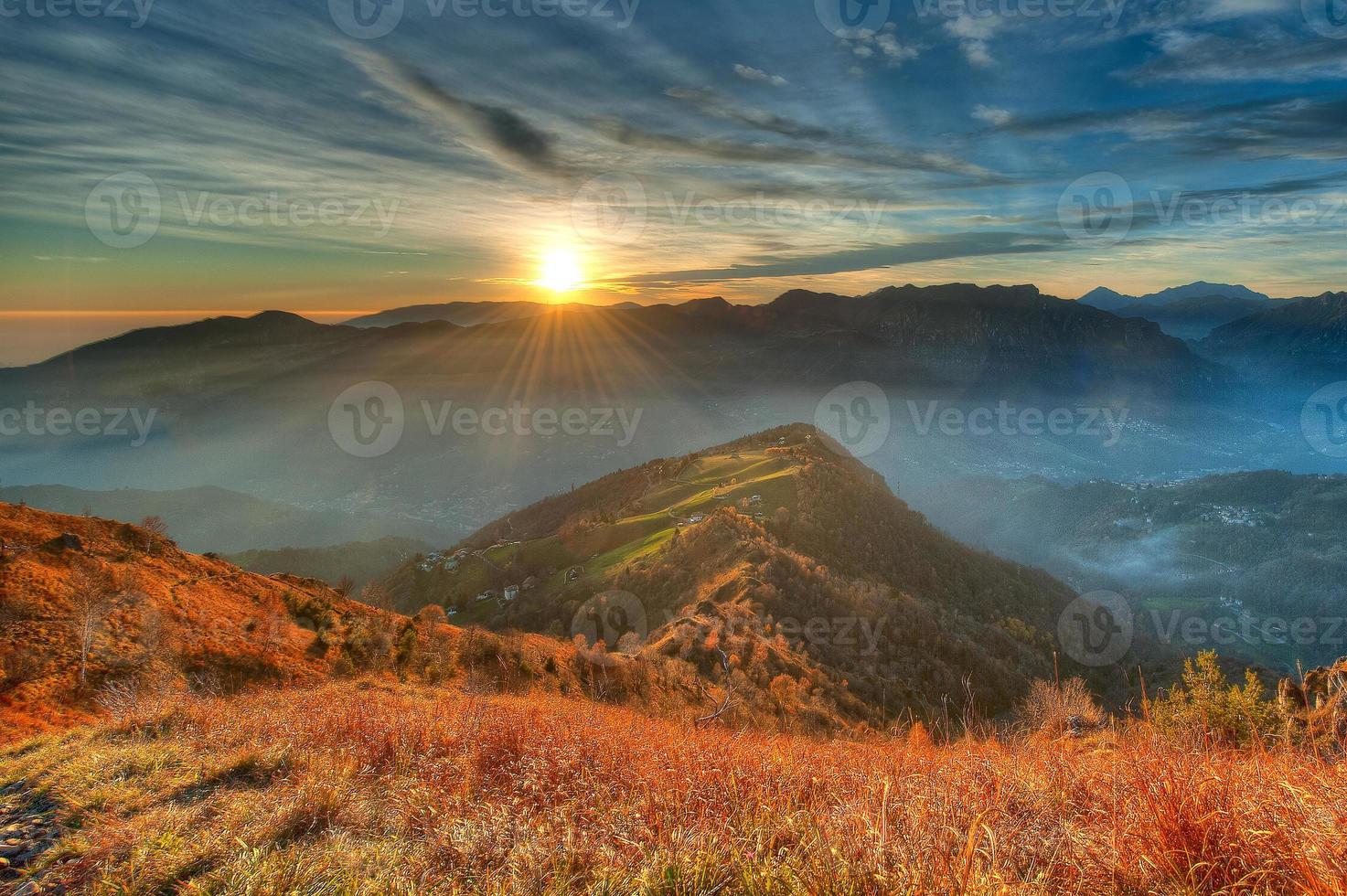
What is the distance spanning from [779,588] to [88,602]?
108 ft

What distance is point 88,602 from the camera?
12820mm

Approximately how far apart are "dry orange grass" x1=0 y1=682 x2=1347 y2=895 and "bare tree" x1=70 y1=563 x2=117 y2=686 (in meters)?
8.14

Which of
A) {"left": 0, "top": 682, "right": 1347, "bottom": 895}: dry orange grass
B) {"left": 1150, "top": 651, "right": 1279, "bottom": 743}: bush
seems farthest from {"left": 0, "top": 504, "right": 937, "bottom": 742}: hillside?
{"left": 1150, "top": 651, "right": 1279, "bottom": 743}: bush

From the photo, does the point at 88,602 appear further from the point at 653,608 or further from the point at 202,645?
the point at 653,608

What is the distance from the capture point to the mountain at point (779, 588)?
30047mm

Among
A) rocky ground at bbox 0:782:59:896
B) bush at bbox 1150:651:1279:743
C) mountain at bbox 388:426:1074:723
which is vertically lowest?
mountain at bbox 388:426:1074:723

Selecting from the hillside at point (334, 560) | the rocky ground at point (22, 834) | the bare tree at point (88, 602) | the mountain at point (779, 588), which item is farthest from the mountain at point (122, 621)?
the hillside at point (334, 560)

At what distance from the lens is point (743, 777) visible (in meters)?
4.30

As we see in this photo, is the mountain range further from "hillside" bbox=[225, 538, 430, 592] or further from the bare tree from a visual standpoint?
"hillside" bbox=[225, 538, 430, 592]

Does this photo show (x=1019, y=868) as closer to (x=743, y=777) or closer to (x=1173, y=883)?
(x=1173, y=883)

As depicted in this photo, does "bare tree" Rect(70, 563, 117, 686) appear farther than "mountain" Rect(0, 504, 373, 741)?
Yes

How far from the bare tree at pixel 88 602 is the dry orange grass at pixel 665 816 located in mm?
8137

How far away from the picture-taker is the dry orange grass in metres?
2.74

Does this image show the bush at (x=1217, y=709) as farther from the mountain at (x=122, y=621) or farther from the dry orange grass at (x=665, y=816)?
the mountain at (x=122, y=621)
